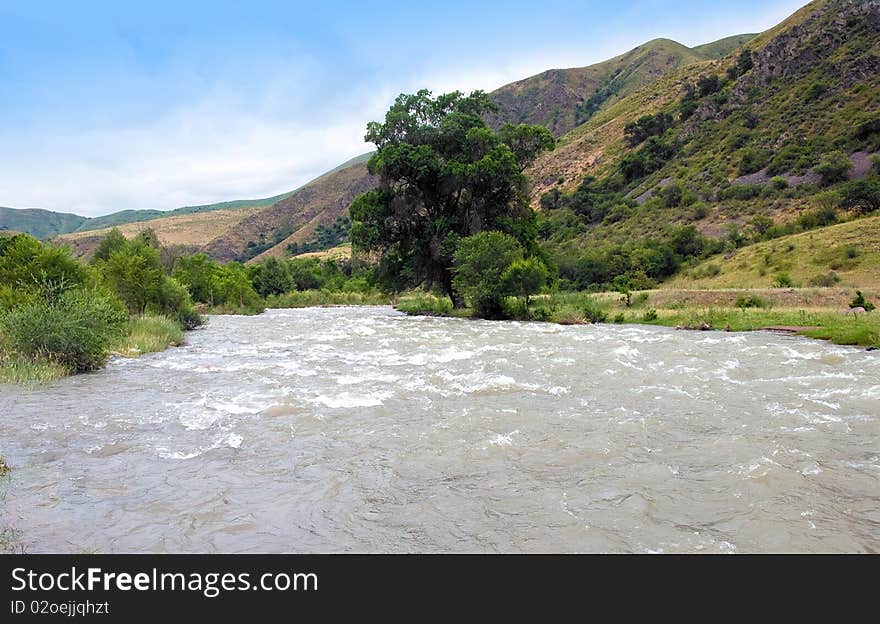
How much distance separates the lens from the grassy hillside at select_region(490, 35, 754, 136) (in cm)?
16300

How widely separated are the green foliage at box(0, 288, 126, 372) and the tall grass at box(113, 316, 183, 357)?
3.17 m

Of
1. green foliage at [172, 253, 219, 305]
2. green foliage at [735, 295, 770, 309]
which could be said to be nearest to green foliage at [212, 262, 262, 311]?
green foliage at [172, 253, 219, 305]

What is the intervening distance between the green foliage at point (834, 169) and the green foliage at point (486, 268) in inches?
1289

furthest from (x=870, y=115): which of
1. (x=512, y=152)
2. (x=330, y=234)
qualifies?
(x=330, y=234)

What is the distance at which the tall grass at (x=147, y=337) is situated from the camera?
65.9ft

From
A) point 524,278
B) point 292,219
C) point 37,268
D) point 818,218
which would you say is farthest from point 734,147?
point 292,219

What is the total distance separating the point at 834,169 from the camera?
1900 inches

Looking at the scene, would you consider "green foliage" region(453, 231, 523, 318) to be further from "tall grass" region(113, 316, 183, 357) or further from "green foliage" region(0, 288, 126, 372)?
"green foliage" region(0, 288, 126, 372)

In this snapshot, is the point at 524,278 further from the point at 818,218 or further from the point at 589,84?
the point at 589,84

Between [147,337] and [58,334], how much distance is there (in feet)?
22.7

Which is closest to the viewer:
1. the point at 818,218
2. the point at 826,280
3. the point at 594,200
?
the point at 826,280

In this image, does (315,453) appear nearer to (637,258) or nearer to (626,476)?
(626,476)

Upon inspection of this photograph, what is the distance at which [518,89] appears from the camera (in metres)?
198
